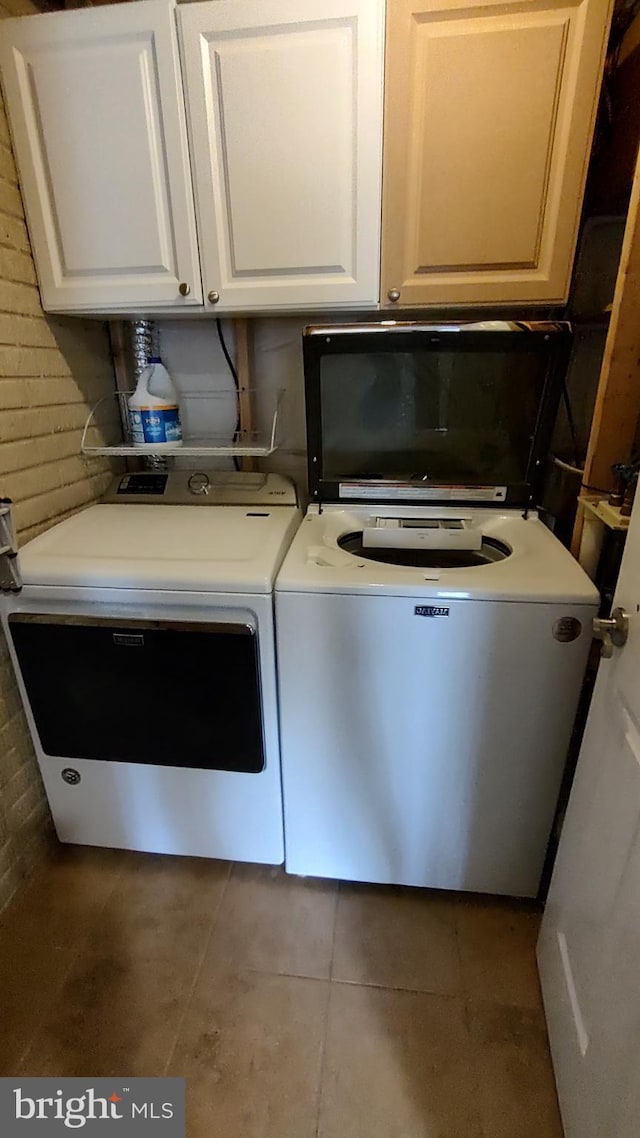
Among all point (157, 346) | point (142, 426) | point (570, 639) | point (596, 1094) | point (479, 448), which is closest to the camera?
point (596, 1094)

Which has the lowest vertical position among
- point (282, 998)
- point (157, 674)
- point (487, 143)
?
point (282, 998)

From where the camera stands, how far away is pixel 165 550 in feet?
4.26

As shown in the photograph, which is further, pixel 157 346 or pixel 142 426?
pixel 157 346

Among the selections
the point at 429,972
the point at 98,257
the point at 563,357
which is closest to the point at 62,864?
the point at 429,972

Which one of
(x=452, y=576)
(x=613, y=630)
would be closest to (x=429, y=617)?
(x=452, y=576)

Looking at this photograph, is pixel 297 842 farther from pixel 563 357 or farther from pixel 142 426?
pixel 563 357

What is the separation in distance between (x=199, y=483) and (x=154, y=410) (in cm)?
24

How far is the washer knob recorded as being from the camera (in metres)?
1.65

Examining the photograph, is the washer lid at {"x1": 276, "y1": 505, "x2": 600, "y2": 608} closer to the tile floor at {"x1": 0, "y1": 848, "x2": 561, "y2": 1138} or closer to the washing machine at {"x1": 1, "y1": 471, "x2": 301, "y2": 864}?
the washing machine at {"x1": 1, "y1": 471, "x2": 301, "y2": 864}

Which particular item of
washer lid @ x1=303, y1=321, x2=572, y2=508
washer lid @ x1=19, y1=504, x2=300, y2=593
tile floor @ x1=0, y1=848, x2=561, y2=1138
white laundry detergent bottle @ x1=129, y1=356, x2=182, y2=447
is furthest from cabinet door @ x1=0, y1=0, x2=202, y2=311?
tile floor @ x1=0, y1=848, x2=561, y2=1138

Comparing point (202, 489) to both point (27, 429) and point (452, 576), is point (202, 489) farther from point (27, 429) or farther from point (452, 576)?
point (452, 576)

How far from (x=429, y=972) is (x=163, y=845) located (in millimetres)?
742

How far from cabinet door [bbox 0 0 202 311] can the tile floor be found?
1.56m

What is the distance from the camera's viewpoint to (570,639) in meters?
1.12
